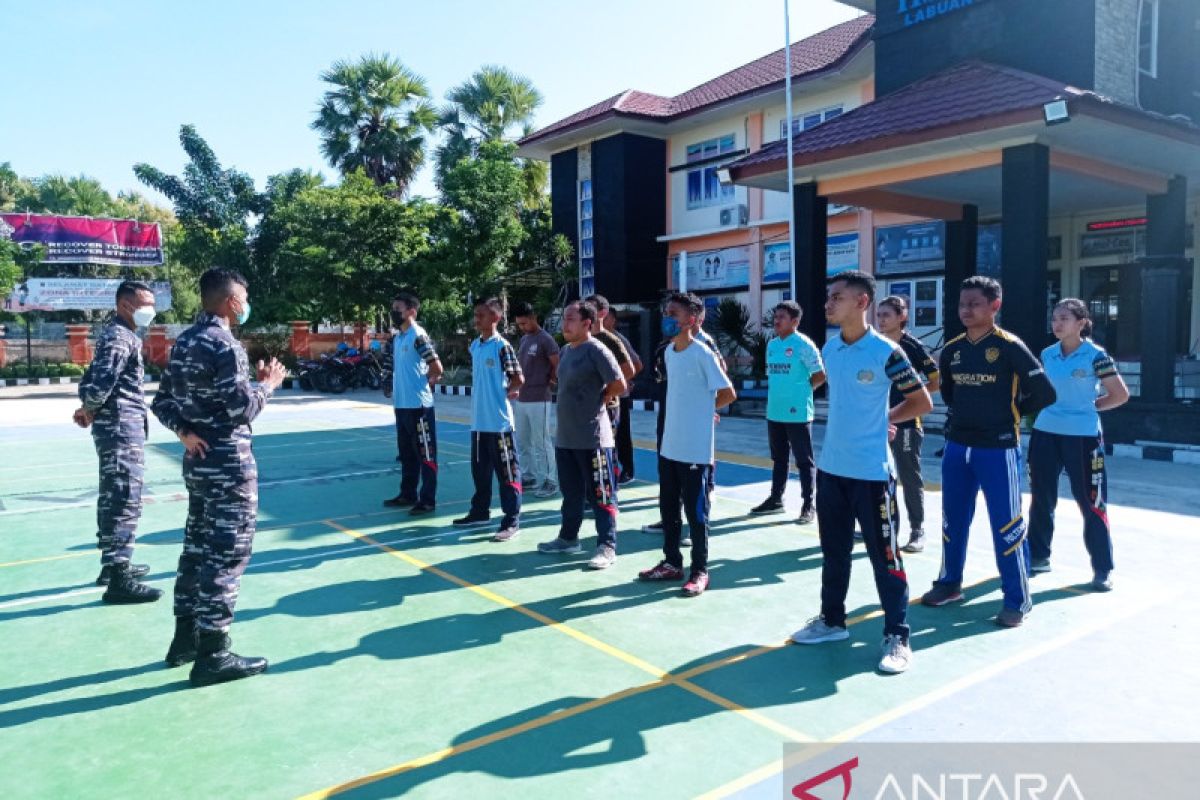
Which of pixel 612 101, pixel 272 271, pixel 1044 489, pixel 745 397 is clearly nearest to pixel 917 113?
pixel 745 397

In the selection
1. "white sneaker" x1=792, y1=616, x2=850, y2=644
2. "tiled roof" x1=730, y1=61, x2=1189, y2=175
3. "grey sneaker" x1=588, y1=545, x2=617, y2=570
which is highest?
"tiled roof" x1=730, y1=61, x2=1189, y2=175

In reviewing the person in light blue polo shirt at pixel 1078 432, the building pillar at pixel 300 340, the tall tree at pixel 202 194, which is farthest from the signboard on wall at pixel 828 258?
the tall tree at pixel 202 194

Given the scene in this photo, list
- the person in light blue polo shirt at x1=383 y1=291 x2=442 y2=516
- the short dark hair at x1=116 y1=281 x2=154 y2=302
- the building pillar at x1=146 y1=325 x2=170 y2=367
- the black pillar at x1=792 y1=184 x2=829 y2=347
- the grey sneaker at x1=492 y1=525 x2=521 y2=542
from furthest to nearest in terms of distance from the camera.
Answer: the building pillar at x1=146 y1=325 x2=170 y2=367 → the black pillar at x1=792 y1=184 x2=829 y2=347 → the person in light blue polo shirt at x1=383 y1=291 x2=442 y2=516 → the grey sneaker at x1=492 y1=525 x2=521 y2=542 → the short dark hair at x1=116 y1=281 x2=154 y2=302

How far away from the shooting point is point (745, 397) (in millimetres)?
16156

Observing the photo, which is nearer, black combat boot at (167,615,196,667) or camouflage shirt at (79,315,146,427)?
black combat boot at (167,615,196,667)

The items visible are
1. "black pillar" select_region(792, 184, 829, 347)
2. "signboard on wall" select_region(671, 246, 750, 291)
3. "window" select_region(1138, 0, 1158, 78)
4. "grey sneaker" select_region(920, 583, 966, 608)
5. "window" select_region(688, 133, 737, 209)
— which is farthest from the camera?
"window" select_region(688, 133, 737, 209)

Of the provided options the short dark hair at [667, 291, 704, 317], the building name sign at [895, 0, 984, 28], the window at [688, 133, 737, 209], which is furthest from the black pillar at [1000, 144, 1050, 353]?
the window at [688, 133, 737, 209]

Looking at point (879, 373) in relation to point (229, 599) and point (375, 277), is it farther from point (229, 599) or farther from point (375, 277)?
point (375, 277)

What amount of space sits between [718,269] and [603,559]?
55.3ft

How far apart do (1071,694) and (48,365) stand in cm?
3292

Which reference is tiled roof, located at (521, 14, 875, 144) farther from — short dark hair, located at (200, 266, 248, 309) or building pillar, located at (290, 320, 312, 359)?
short dark hair, located at (200, 266, 248, 309)

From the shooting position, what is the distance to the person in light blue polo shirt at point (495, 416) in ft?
21.6

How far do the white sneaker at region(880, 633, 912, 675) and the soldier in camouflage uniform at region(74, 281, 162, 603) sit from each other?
415cm

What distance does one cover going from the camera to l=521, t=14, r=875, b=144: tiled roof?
19094 millimetres
